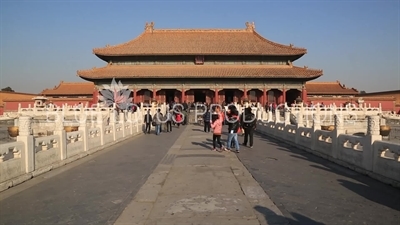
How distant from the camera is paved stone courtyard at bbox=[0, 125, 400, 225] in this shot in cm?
518

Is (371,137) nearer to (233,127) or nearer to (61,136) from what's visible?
(233,127)

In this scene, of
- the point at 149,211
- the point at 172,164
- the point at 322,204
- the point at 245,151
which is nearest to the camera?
the point at 149,211

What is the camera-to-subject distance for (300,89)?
143 feet

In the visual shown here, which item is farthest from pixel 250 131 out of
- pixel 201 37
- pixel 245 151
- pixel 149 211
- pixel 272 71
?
pixel 201 37

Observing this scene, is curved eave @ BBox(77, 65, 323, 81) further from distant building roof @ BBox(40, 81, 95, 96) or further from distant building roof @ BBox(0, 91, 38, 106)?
distant building roof @ BBox(0, 91, 38, 106)

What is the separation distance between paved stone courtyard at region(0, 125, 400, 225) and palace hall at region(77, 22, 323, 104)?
3300cm

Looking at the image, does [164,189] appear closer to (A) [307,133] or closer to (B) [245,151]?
(B) [245,151]

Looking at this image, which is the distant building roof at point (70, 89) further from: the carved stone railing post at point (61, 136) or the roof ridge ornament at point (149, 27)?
the carved stone railing post at point (61, 136)

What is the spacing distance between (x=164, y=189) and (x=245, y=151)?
20.3 feet

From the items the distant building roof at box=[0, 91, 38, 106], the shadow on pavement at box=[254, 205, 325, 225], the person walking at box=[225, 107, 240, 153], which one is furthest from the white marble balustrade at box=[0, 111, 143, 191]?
the distant building roof at box=[0, 91, 38, 106]

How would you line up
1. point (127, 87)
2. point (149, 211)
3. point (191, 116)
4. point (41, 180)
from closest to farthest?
1. point (149, 211)
2. point (41, 180)
3. point (191, 116)
4. point (127, 87)

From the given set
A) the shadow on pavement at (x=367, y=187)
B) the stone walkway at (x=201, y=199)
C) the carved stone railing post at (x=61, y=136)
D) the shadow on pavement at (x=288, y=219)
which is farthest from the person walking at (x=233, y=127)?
the shadow on pavement at (x=288, y=219)

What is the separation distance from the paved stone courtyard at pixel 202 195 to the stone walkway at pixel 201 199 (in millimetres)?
13

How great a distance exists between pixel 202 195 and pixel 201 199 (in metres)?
0.27
